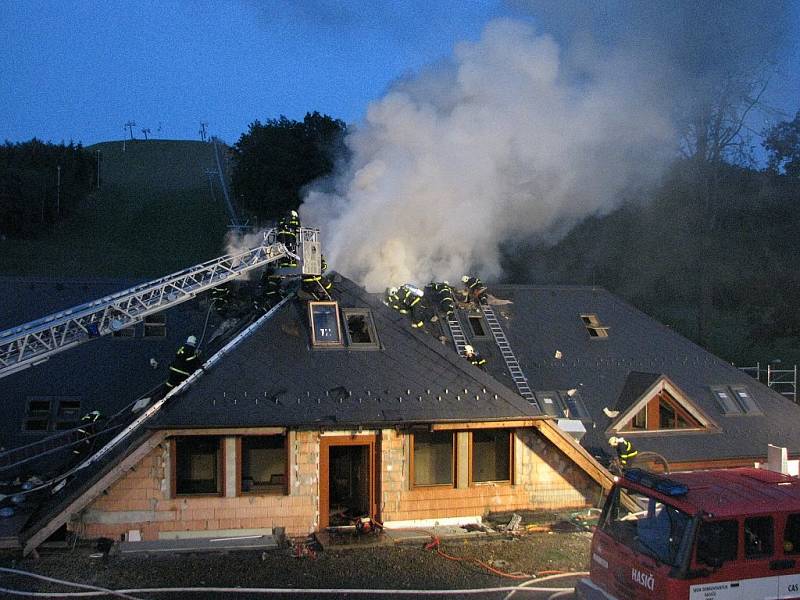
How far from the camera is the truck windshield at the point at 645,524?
8234 millimetres

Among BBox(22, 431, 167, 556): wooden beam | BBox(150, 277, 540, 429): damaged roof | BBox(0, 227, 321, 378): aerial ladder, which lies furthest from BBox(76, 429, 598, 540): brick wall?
BBox(0, 227, 321, 378): aerial ladder

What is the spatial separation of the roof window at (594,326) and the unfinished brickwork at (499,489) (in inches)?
269

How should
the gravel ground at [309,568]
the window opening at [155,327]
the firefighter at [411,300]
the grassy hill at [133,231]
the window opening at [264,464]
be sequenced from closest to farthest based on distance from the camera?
the gravel ground at [309,568] < the window opening at [264,464] < the window opening at [155,327] < the firefighter at [411,300] < the grassy hill at [133,231]

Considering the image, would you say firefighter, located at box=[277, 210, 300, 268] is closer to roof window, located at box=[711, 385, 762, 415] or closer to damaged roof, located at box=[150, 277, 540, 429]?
damaged roof, located at box=[150, 277, 540, 429]

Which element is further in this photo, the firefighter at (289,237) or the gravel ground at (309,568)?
the firefighter at (289,237)

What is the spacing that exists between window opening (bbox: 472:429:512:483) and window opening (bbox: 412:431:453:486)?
53 cm

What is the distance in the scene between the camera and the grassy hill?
Answer: 52.5 meters

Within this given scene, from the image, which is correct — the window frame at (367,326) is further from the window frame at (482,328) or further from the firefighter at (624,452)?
the firefighter at (624,452)

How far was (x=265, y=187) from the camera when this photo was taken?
52000 mm

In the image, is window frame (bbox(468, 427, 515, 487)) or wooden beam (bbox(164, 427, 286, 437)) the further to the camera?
window frame (bbox(468, 427, 515, 487))

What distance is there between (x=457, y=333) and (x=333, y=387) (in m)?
6.10

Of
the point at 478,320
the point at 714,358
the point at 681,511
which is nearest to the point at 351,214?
the point at 478,320

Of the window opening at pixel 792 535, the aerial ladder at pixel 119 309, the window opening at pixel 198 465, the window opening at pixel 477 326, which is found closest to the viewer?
the window opening at pixel 792 535

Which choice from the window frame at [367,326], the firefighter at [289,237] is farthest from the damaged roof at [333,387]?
the firefighter at [289,237]
